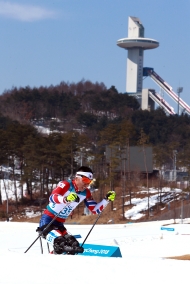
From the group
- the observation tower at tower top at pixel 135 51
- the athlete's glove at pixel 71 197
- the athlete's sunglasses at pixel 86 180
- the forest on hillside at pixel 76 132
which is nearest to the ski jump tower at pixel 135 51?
the observation tower at tower top at pixel 135 51

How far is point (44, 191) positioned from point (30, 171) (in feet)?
15.8

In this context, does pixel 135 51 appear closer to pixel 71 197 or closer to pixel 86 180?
pixel 86 180

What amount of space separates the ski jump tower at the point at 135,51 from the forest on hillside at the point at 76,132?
9505 millimetres

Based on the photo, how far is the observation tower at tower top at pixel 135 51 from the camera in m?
114

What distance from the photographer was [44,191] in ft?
170

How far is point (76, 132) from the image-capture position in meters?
50.4

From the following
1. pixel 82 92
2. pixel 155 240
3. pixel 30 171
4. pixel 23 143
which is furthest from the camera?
pixel 82 92

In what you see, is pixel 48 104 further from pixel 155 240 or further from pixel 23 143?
pixel 155 240

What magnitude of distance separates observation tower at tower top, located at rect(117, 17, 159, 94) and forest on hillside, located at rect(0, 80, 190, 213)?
9.52 m

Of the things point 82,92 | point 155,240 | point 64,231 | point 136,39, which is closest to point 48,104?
point 82,92

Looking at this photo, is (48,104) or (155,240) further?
(48,104)

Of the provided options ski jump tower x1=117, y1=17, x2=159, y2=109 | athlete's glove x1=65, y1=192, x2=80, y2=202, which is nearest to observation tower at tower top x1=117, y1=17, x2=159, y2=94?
ski jump tower x1=117, y1=17, x2=159, y2=109

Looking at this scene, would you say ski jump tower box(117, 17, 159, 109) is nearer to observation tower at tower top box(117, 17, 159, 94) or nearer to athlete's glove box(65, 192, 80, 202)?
observation tower at tower top box(117, 17, 159, 94)

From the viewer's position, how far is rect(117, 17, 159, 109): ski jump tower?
373 feet
